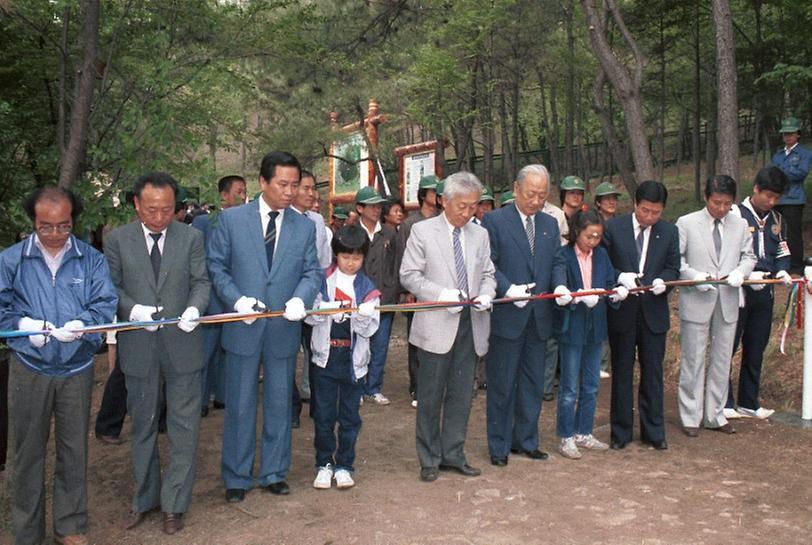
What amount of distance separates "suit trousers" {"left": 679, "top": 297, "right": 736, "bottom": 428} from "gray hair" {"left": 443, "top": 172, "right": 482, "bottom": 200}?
2.32 meters

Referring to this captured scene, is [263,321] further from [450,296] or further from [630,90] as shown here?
[630,90]

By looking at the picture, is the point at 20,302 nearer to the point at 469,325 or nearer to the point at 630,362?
the point at 469,325

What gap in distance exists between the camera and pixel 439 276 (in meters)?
5.28

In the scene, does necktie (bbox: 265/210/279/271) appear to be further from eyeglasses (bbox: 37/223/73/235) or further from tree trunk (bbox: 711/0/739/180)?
tree trunk (bbox: 711/0/739/180)

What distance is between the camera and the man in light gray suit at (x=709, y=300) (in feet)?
20.4

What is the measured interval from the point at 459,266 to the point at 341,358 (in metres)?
1.02

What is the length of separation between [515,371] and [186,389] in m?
2.30

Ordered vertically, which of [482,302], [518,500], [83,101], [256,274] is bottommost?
[518,500]

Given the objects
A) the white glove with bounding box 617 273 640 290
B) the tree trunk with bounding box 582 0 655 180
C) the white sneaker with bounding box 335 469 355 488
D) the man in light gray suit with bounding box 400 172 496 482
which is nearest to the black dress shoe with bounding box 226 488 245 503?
the white sneaker with bounding box 335 469 355 488

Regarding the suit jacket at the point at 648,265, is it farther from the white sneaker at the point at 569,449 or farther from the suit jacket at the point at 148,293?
the suit jacket at the point at 148,293

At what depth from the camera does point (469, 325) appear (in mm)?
5359

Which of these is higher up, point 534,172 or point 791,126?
point 791,126

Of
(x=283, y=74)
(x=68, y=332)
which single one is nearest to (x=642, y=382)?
(x=68, y=332)

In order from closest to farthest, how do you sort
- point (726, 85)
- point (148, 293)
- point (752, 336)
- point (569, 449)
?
point (148, 293)
point (569, 449)
point (752, 336)
point (726, 85)
